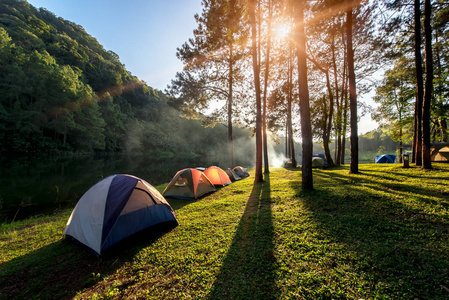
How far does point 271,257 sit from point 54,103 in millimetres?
47874

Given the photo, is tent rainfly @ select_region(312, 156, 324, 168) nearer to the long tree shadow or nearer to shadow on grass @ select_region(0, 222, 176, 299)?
the long tree shadow

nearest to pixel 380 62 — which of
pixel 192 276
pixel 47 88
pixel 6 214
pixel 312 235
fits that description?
pixel 312 235

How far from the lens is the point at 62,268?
3721mm

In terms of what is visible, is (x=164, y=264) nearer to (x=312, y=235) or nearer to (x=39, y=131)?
(x=312, y=235)

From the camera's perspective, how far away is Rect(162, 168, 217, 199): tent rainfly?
8.64 meters

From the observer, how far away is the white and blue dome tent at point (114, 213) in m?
4.06

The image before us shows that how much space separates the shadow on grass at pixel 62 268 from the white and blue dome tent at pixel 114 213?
0.24 m

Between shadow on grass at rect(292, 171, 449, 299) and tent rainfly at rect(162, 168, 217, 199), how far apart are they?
526 cm

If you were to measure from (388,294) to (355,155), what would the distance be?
9571mm

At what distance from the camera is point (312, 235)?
3859 mm

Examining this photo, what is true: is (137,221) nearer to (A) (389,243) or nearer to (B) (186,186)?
(B) (186,186)

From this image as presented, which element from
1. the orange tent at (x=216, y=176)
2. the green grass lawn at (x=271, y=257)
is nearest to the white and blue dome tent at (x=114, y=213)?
the green grass lawn at (x=271, y=257)

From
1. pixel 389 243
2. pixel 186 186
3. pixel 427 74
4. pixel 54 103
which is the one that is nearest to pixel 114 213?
pixel 186 186

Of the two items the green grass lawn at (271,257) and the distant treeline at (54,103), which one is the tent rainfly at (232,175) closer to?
the green grass lawn at (271,257)
